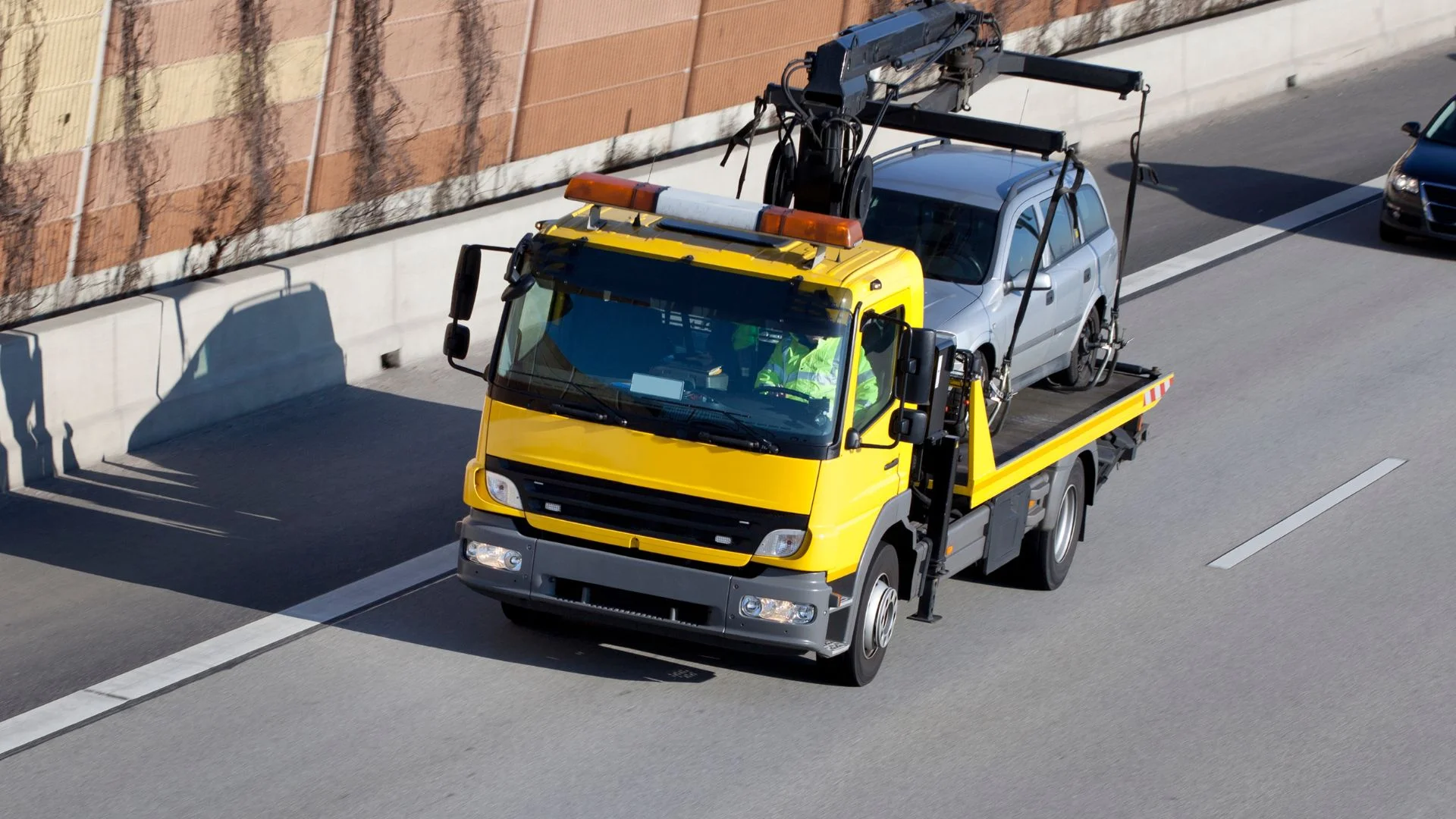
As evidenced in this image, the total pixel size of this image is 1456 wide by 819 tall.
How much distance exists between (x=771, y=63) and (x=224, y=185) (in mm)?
7968

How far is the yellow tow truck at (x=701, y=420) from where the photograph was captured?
29.8 ft

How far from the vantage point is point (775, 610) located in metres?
9.08

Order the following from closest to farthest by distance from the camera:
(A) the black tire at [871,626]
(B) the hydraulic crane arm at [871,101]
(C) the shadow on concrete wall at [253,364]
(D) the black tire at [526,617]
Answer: (A) the black tire at [871,626], (D) the black tire at [526,617], (B) the hydraulic crane arm at [871,101], (C) the shadow on concrete wall at [253,364]

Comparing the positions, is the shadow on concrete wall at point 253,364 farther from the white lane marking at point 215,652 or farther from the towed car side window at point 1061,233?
the towed car side window at point 1061,233

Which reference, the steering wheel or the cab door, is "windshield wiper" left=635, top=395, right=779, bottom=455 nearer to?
the steering wheel

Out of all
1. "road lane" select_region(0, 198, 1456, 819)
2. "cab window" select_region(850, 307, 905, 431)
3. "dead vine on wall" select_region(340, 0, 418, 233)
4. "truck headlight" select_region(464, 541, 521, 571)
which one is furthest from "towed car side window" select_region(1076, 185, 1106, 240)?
"dead vine on wall" select_region(340, 0, 418, 233)

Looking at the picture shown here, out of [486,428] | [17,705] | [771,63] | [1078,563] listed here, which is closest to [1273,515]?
[1078,563]

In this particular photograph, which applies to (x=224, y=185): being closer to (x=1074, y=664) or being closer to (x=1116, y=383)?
(x=1116, y=383)

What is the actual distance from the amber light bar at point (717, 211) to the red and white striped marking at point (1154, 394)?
393cm

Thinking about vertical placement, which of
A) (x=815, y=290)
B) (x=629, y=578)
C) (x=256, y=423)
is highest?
(x=815, y=290)

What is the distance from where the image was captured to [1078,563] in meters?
12.0

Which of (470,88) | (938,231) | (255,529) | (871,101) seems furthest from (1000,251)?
(470,88)

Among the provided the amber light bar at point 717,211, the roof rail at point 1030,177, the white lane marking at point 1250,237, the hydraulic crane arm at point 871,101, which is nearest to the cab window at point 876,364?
the amber light bar at point 717,211

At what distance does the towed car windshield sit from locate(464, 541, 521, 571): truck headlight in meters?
14.7
